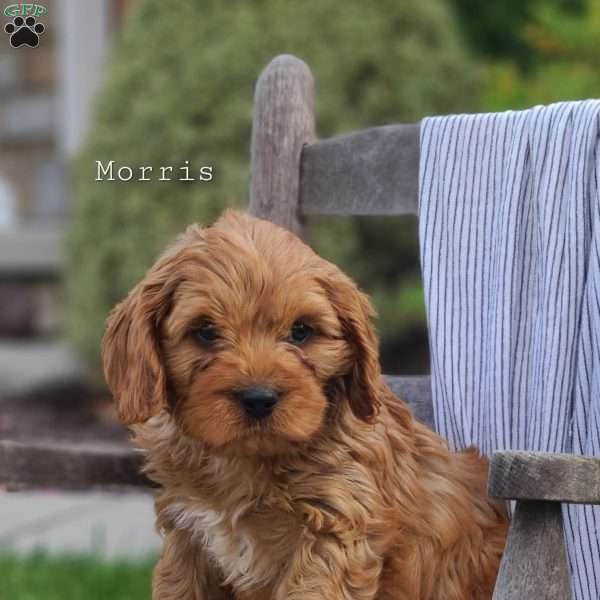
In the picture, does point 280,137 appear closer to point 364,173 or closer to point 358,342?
point 364,173

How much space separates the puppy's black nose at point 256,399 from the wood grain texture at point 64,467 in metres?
1.04

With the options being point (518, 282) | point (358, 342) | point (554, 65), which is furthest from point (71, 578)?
point (554, 65)

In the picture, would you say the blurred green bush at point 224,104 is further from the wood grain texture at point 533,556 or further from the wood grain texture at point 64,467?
the wood grain texture at point 533,556

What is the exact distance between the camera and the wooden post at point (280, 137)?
3262mm

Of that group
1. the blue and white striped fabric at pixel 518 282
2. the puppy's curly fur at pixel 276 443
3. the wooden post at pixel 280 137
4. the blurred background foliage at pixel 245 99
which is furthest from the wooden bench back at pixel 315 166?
the blurred background foliage at pixel 245 99

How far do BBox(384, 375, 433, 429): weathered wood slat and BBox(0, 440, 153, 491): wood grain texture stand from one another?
28.6 inches

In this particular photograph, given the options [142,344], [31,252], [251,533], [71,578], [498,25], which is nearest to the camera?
[142,344]

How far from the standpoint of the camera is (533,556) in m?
2.19

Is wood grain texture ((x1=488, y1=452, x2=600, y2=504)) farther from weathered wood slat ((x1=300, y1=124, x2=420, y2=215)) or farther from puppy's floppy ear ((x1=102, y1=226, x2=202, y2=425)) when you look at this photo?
weathered wood slat ((x1=300, y1=124, x2=420, y2=215))

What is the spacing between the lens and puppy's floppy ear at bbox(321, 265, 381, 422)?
2.50 m

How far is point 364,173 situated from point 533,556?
136 centimetres

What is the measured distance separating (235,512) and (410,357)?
225 inches

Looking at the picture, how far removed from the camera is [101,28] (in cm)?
1016

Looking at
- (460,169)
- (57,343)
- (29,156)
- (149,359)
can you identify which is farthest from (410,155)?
(29,156)
